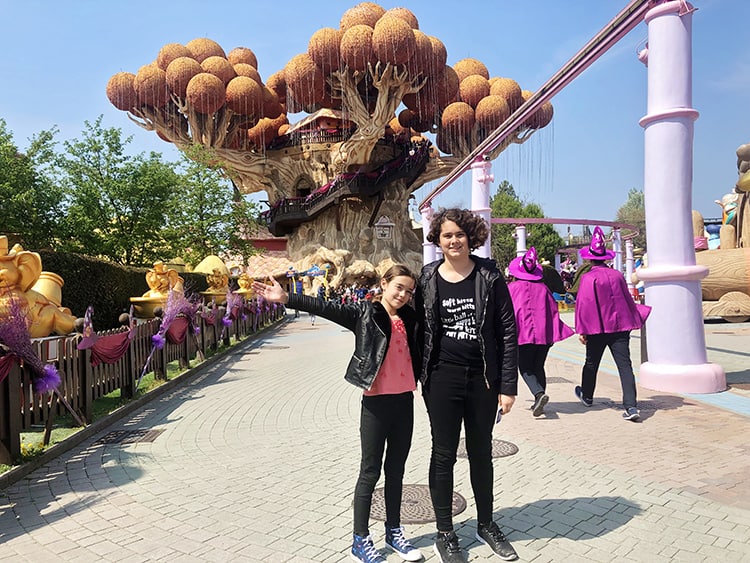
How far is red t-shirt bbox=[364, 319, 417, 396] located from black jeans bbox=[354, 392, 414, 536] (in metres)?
0.05

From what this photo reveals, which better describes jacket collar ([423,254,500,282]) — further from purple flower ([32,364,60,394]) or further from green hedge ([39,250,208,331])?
green hedge ([39,250,208,331])

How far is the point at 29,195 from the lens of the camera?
1847cm

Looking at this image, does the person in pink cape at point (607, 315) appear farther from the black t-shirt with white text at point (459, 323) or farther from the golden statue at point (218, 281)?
the golden statue at point (218, 281)

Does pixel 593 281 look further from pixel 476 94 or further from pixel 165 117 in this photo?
pixel 165 117

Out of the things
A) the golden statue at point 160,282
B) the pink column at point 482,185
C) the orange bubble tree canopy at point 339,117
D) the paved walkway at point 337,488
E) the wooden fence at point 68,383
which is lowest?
the paved walkway at point 337,488

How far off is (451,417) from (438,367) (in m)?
0.27

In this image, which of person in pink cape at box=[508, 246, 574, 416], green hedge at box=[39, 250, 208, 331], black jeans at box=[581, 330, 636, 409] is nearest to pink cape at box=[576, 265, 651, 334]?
black jeans at box=[581, 330, 636, 409]

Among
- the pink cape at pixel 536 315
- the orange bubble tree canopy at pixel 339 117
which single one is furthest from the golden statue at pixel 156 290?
the orange bubble tree canopy at pixel 339 117

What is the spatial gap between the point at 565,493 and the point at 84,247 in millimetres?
21133

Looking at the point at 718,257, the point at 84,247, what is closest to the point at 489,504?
the point at 718,257

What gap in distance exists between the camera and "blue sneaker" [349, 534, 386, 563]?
2.73 m

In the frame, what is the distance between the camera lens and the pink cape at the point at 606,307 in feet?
18.4

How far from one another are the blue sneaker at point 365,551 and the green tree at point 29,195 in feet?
64.5

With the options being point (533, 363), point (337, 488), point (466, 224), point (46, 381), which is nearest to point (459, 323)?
point (466, 224)
